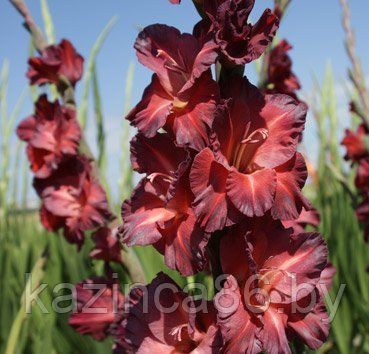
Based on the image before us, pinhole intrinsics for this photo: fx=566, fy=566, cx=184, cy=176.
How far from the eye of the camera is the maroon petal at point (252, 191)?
1.77 feet

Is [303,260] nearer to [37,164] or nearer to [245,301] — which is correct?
[245,301]

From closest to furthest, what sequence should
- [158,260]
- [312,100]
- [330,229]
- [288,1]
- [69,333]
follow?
[288,1], [69,333], [158,260], [330,229], [312,100]

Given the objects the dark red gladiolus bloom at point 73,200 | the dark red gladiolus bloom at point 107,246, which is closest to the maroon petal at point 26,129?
the dark red gladiolus bloom at point 73,200

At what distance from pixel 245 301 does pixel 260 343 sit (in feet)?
0.14

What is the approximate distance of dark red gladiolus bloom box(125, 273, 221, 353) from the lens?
2.00 ft

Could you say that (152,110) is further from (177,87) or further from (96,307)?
(96,307)

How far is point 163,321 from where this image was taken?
0.63m

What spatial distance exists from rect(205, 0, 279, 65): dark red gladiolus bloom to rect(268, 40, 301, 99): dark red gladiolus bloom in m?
0.51

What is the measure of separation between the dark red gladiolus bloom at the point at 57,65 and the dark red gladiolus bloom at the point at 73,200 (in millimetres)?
173

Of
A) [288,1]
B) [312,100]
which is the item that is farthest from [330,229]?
[288,1]

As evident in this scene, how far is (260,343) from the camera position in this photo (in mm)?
546

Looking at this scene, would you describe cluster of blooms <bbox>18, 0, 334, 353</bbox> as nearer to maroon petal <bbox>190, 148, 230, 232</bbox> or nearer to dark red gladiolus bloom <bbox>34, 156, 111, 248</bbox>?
maroon petal <bbox>190, 148, 230, 232</bbox>

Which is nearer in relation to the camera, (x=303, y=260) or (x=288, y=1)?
(x=303, y=260)

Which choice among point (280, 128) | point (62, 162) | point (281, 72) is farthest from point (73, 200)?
point (280, 128)
